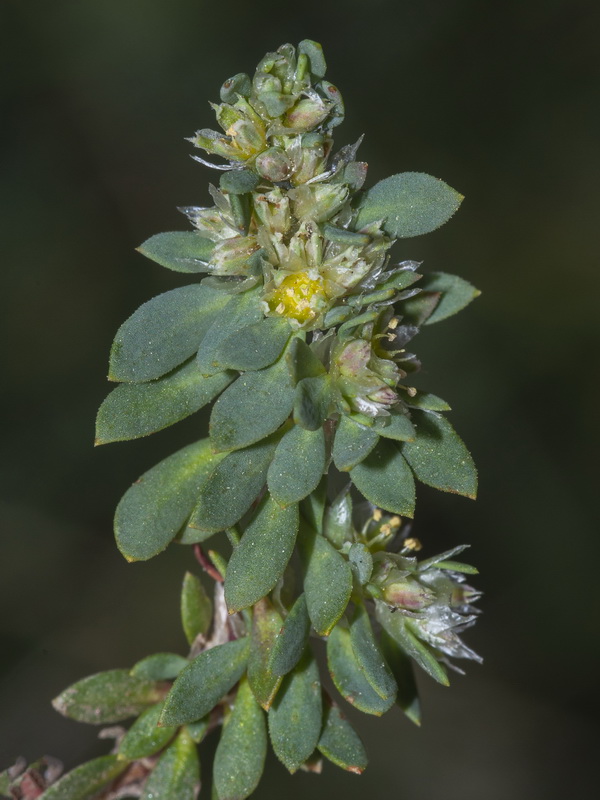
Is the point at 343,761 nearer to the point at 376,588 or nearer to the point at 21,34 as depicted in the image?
the point at 376,588

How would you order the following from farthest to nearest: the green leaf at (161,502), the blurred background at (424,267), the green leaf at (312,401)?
the blurred background at (424,267) < the green leaf at (161,502) < the green leaf at (312,401)

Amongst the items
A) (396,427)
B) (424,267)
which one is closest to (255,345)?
(396,427)

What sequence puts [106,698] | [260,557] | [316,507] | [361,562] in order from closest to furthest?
[260,557] → [361,562] → [316,507] → [106,698]

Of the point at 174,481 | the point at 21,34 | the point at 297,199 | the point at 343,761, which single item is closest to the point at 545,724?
the point at 343,761

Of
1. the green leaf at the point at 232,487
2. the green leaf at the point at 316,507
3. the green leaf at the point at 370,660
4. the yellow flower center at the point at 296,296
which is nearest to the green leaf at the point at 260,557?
the green leaf at the point at 232,487

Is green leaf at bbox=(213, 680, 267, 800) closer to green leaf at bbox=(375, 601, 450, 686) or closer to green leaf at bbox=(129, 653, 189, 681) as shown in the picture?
green leaf at bbox=(129, 653, 189, 681)

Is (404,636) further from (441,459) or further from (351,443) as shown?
(351,443)

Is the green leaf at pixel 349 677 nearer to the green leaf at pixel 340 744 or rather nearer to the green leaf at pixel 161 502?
the green leaf at pixel 340 744
